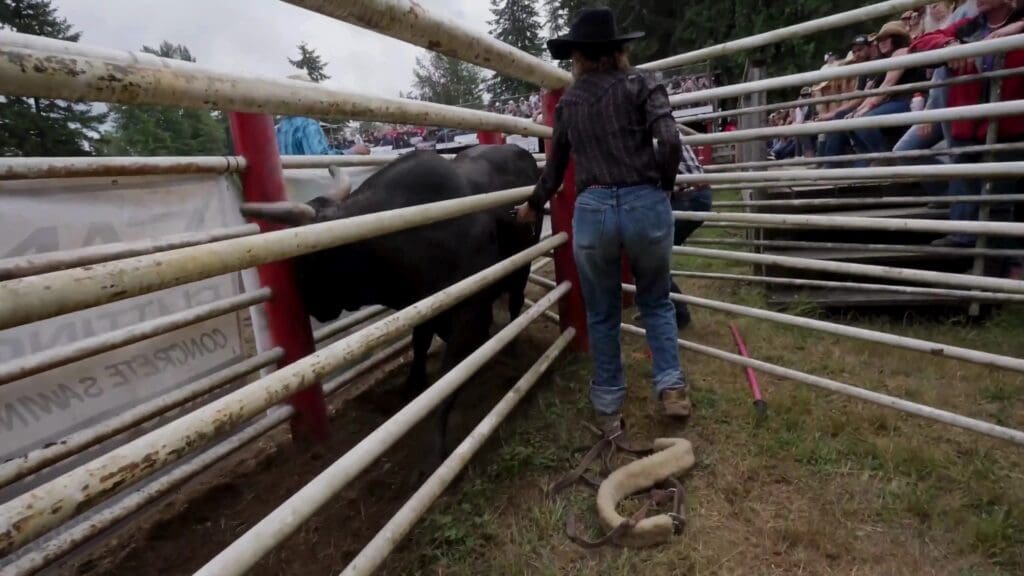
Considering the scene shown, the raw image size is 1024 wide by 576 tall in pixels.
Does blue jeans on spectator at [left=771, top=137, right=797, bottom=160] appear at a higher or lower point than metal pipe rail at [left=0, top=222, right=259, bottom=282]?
higher

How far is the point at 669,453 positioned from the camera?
226cm

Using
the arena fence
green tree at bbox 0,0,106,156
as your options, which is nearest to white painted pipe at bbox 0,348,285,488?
the arena fence

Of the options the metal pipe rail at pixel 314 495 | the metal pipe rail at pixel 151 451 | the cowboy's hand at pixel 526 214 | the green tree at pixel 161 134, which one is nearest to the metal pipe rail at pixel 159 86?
the metal pipe rail at pixel 151 451

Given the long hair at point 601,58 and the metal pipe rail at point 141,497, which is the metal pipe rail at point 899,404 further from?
the metal pipe rail at point 141,497

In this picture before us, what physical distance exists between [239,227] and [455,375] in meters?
1.23

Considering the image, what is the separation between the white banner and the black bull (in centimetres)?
34

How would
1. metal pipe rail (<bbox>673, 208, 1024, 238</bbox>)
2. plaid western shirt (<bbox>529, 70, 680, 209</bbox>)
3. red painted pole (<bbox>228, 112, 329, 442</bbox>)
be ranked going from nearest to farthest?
metal pipe rail (<bbox>673, 208, 1024, 238</bbox>)
plaid western shirt (<bbox>529, 70, 680, 209</bbox>)
red painted pole (<bbox>228, 112, 329, 442</bbox>)

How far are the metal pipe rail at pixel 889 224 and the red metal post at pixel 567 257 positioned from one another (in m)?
0.73

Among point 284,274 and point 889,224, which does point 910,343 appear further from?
point 284,274

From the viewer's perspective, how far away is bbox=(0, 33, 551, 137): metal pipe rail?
2.60 ft

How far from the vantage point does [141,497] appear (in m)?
2.03

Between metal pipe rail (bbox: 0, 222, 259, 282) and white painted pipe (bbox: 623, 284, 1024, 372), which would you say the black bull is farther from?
Answer: white painted pipe (bbox: 623, 284, 1024, 372)

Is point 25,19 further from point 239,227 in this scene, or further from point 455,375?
point 455,375

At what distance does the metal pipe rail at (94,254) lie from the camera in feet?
5.52
